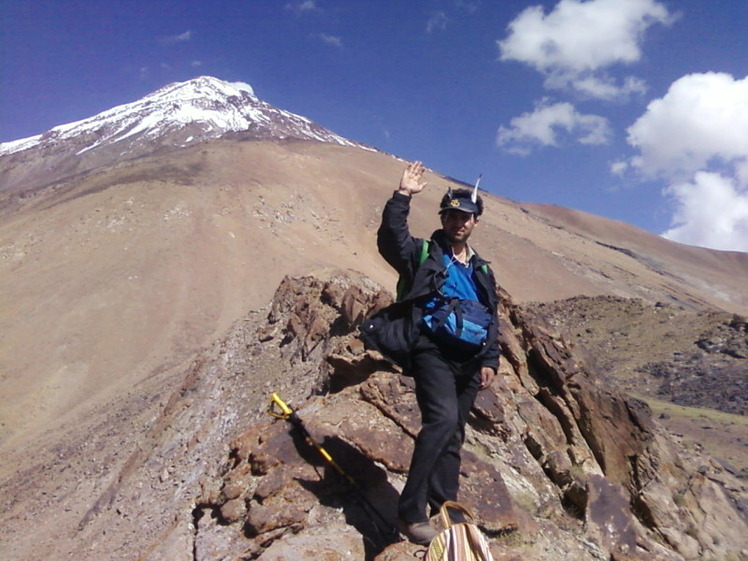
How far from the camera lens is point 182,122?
3167 inches

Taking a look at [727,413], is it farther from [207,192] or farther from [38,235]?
[38,235]

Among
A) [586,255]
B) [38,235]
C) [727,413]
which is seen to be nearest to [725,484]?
[727,413]

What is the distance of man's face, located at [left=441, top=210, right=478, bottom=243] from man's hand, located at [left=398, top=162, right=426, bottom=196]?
0.22 metres

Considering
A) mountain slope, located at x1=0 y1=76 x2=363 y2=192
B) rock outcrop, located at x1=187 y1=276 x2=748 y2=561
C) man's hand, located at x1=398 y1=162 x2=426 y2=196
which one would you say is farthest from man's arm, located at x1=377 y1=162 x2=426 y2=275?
mountain slope, located at x1=0 y1=76 x2=363 y2=192

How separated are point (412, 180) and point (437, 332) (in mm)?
773

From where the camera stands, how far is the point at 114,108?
95375 millimetres

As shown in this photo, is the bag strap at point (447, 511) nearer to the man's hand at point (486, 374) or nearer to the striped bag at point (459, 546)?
the striped bag at point (459, 546)

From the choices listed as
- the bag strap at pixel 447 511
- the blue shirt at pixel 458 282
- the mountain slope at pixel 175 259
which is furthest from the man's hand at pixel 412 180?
the mountain slope at pixel 175 259

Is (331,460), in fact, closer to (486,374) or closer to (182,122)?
Result: (486,374)

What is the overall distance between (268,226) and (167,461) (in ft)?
66.1

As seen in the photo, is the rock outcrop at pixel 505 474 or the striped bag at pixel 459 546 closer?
the striped bag at pixel 459 546

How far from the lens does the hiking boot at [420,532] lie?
2.71m

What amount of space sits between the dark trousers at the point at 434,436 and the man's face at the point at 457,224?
0.60 m

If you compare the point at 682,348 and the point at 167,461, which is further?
the point at 682,348
